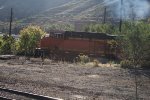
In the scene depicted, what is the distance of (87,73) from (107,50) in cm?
1360

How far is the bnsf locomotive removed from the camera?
35719mm

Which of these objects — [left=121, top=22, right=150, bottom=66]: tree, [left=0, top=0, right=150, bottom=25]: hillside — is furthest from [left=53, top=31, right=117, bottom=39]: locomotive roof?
[left=0, top=0, right=150, bottom=25]: hillside

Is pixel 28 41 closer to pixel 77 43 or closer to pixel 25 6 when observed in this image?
pixel 77 43

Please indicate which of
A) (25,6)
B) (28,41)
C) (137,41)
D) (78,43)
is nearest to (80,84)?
(137,41)

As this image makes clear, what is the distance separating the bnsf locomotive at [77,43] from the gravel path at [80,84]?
12473 millimetres

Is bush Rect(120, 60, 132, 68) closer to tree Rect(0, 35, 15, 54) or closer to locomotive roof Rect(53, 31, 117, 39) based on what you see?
locomotive roof Rect(53, 31, 117, 39)

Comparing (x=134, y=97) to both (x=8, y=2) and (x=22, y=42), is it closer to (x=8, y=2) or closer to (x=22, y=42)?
(x=22, y=42)

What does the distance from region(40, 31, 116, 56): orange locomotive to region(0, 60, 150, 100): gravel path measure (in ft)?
40.9

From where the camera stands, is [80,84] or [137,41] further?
[137,41]

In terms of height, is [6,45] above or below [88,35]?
below

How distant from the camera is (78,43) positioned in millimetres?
36750

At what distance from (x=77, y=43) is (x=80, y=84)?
1952cm

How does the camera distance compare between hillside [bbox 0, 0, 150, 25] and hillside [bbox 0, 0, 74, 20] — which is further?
hillside [bbox 0, 0, 74, 20]

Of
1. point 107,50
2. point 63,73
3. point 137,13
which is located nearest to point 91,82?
point 63,73
